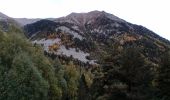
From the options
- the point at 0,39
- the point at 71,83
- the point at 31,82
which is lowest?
the point at 71,83

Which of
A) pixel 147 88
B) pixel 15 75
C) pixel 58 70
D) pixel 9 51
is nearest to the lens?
pixel 147 88

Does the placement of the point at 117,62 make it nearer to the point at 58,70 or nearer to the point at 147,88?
the point at 147,88

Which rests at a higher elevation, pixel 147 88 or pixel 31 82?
pixel 147 88

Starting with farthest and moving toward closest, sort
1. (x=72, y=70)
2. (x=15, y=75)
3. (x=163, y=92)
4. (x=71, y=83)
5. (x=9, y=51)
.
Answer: (x=72, y=70) → (x=71, y=83) → (x=9, y=51) → (x=15, y=75) → (x=163, y=92)

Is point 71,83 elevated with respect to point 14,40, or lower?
lower

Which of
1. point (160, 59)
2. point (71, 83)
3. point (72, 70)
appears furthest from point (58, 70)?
point (160, 59)

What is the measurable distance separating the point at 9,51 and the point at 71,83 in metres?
62.9

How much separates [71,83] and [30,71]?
68.1 m

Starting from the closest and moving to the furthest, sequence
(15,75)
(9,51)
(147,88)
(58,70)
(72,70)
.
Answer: (147,88) < (15,75) < (9,51) < (58,70) < (72,70)

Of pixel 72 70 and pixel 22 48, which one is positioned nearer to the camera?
pixel 22 48

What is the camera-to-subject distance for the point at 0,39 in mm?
81500

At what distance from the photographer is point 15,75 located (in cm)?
7044

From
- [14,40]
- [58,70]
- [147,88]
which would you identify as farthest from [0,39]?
[147,88]

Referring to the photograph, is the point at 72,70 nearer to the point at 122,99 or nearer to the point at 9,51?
the point at 9,51
